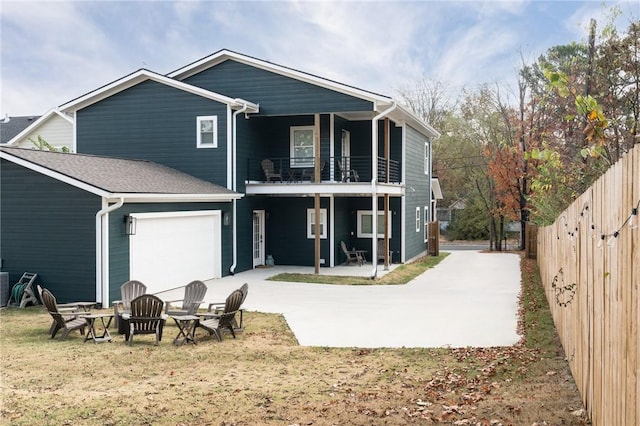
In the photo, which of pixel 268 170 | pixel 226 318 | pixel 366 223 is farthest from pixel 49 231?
pixel 366 223

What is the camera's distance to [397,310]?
45.4 ft

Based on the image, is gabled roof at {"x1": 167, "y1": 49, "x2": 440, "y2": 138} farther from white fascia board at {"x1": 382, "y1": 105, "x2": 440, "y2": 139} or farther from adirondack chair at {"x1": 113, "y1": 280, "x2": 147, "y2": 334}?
adirondack chair at {"x1": 113, "y1": 280, "x2": 147, "y2": 334}

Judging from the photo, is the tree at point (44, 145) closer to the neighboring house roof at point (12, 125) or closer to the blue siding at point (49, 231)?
the neighboring house roof at point (12, 125)

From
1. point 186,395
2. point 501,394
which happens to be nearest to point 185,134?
point 186,395

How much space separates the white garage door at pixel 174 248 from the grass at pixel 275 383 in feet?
16.5

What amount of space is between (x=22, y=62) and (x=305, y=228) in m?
10.8

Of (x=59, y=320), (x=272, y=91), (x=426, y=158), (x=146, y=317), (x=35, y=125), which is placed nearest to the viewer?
(x=146, y=317)

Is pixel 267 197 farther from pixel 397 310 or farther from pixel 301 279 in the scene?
pixel 397 310

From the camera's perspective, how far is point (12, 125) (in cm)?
3719

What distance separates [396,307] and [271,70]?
34.0 feet

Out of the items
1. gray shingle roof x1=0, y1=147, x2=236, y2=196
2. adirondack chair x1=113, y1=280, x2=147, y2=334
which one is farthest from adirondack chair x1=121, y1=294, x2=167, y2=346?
gray shingle roof x1=0, y1=147, x2=236, y2=196

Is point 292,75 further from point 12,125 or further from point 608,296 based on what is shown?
point 12,125

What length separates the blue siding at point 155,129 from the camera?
2055 centimetres

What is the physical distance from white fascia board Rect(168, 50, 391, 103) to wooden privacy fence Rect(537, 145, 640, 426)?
43.1 feet
